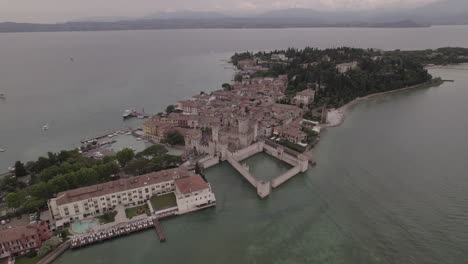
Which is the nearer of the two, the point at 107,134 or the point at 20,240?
the point at 20,240

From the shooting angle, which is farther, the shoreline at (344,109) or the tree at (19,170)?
the shoreline at (344,109)

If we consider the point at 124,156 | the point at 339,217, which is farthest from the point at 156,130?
the point at 339,217

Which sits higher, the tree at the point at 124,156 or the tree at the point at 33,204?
the tree at the point at 124,156

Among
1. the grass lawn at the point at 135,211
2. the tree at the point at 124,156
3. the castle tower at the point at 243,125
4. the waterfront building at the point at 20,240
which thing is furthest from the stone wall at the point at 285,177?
the waterfront building at the point at 20,240

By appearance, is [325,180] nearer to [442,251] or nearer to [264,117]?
[442,251]

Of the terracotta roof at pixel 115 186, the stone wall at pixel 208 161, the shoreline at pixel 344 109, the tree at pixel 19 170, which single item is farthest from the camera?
the shoreline at pixel 344 109

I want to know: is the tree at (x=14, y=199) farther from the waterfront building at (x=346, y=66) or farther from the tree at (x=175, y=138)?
the waterfront building at (x=346, y=66)

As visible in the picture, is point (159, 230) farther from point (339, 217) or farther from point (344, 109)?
point (344, 109)
